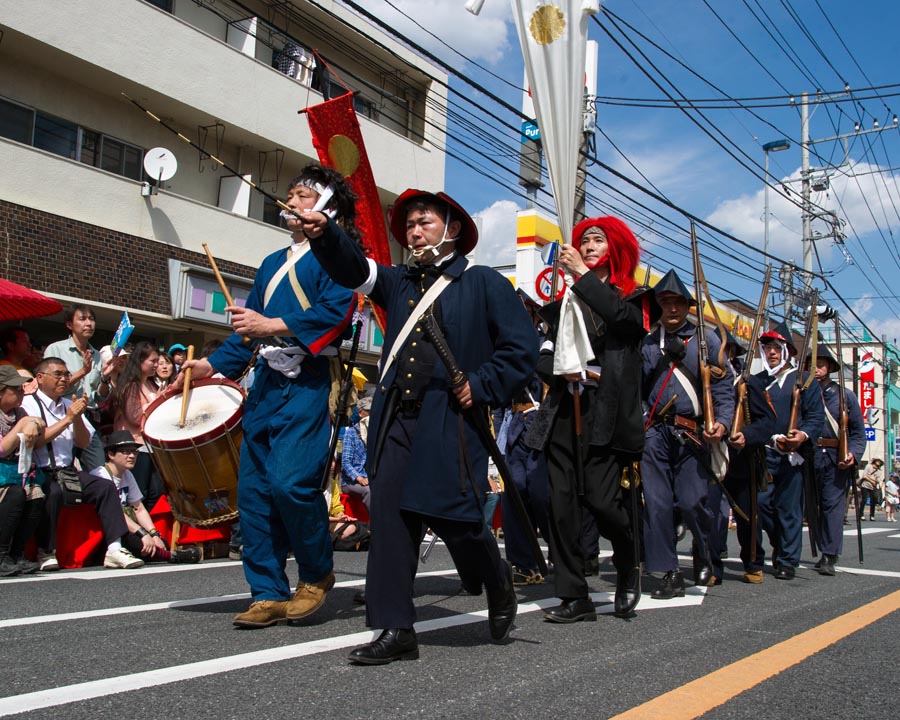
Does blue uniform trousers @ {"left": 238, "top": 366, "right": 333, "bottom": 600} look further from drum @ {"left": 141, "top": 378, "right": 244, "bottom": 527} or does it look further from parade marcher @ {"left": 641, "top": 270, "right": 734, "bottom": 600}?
parade marcher @ {"left": 641, "top": 270, "right": 734, "bottom": 600}

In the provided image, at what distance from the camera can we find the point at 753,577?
23.1ft

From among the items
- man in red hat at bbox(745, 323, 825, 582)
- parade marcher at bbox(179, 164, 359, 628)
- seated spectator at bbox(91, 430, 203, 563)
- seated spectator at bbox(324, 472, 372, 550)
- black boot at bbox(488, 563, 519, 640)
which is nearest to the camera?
black boot at bbox(488, 563, 519, 640)

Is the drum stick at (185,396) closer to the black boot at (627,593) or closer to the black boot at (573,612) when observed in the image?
the black boot at (573,612)

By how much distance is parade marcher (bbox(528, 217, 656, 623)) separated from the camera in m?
4.79

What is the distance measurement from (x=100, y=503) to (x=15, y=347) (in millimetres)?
2158

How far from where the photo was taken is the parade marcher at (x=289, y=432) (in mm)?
4254

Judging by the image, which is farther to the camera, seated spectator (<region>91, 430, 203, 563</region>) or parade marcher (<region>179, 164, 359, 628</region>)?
seated spectator (<region>91, 430, 203, 563</region>)

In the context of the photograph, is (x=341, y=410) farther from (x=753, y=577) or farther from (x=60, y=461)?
(x=753, y=577)

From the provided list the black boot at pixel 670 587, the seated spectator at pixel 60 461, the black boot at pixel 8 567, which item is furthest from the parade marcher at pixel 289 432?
the seated spectator at pixel 60 461

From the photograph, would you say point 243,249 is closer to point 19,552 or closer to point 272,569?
point 19,552

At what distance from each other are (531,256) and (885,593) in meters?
18.5

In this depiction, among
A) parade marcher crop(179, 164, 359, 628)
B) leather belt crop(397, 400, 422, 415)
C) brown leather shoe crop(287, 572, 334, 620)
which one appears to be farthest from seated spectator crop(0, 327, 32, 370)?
leather belt crop(397, 400, 422, 415)

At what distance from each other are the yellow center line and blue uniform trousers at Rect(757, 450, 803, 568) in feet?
7.80

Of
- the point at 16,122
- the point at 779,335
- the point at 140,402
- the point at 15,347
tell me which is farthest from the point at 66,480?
the point at 16,122
